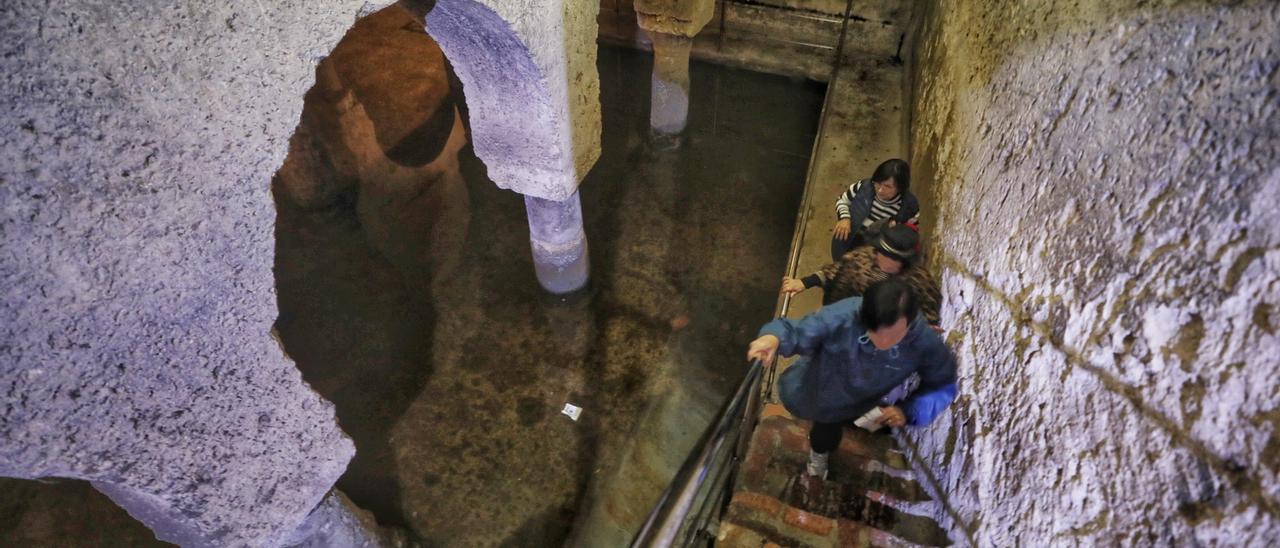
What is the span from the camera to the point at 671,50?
6.30m

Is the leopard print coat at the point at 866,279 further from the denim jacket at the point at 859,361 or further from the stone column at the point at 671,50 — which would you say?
the stone column at the point at 671,50

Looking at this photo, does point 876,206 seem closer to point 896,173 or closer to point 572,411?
point 896,173

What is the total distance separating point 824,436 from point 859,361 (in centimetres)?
43

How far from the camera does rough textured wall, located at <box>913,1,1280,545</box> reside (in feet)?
3.99

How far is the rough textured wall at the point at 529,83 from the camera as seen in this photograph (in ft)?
10.3

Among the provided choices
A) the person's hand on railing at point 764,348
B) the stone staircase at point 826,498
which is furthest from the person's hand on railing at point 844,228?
the person's hand on railing at point 764,348

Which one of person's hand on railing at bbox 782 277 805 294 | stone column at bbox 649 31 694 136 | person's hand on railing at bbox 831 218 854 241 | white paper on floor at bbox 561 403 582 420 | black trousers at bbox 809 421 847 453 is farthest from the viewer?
stone column at bbox 649 31 694 136

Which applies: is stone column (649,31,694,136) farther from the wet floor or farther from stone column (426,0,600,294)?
stone column (426,0,600,294)

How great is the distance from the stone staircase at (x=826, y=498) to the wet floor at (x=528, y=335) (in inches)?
68.9

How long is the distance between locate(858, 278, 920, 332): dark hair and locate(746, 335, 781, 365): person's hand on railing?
0.33 metres

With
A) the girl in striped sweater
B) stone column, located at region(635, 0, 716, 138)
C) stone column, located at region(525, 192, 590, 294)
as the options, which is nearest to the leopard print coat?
the girl in striped sweater

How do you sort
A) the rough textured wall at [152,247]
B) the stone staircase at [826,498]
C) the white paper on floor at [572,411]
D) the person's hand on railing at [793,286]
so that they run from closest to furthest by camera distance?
the rough textured wall at [152,247] → the stone staircase at [826,498] → the person's hand on railing at [793,286] → the white paper on floor at [572,411]

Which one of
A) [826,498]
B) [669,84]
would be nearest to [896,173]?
[826,498]

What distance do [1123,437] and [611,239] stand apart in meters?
4.58
